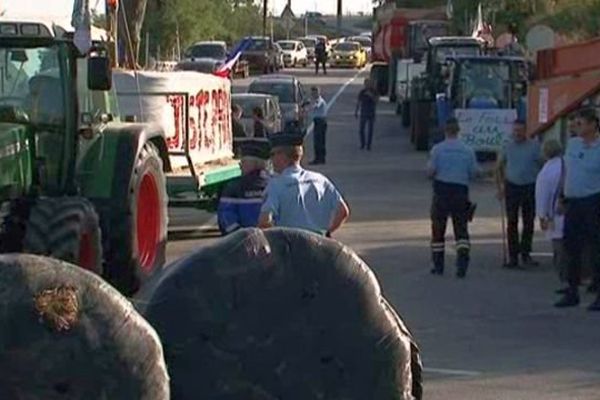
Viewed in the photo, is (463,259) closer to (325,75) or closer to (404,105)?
(404,105)

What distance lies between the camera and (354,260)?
6.67 meters

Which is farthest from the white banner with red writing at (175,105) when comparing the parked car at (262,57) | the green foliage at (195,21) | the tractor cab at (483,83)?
the parked car at (262,57)

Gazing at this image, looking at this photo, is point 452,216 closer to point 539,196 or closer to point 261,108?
point 539,196

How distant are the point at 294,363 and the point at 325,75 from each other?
77.7 meters

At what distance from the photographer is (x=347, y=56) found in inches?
3605

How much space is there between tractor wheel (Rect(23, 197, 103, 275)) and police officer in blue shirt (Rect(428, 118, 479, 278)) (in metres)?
4.92

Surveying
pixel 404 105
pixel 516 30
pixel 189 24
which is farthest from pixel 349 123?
pixel 189 24

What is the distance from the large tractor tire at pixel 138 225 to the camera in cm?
1605

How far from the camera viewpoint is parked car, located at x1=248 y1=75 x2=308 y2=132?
41156mm

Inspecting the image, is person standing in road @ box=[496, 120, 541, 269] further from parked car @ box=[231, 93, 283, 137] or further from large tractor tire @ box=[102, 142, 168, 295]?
parked car @ box=[231, 93, 283, 137]

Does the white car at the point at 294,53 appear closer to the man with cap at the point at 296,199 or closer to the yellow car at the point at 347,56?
the yellow car at the point at 347,56

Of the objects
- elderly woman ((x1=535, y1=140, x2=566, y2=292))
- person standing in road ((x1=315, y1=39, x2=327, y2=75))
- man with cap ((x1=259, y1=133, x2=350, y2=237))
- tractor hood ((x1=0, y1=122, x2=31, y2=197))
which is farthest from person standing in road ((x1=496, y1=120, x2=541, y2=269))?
person standing in road ((x1=315, y1=39, x2=327, y2=75))

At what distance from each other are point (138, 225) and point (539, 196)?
4.09 m

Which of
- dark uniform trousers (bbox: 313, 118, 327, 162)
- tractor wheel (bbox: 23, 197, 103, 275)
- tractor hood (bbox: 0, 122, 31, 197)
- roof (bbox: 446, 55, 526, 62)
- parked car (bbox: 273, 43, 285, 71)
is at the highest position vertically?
tractor hood (bbox: 0, 122, 31, 197)
